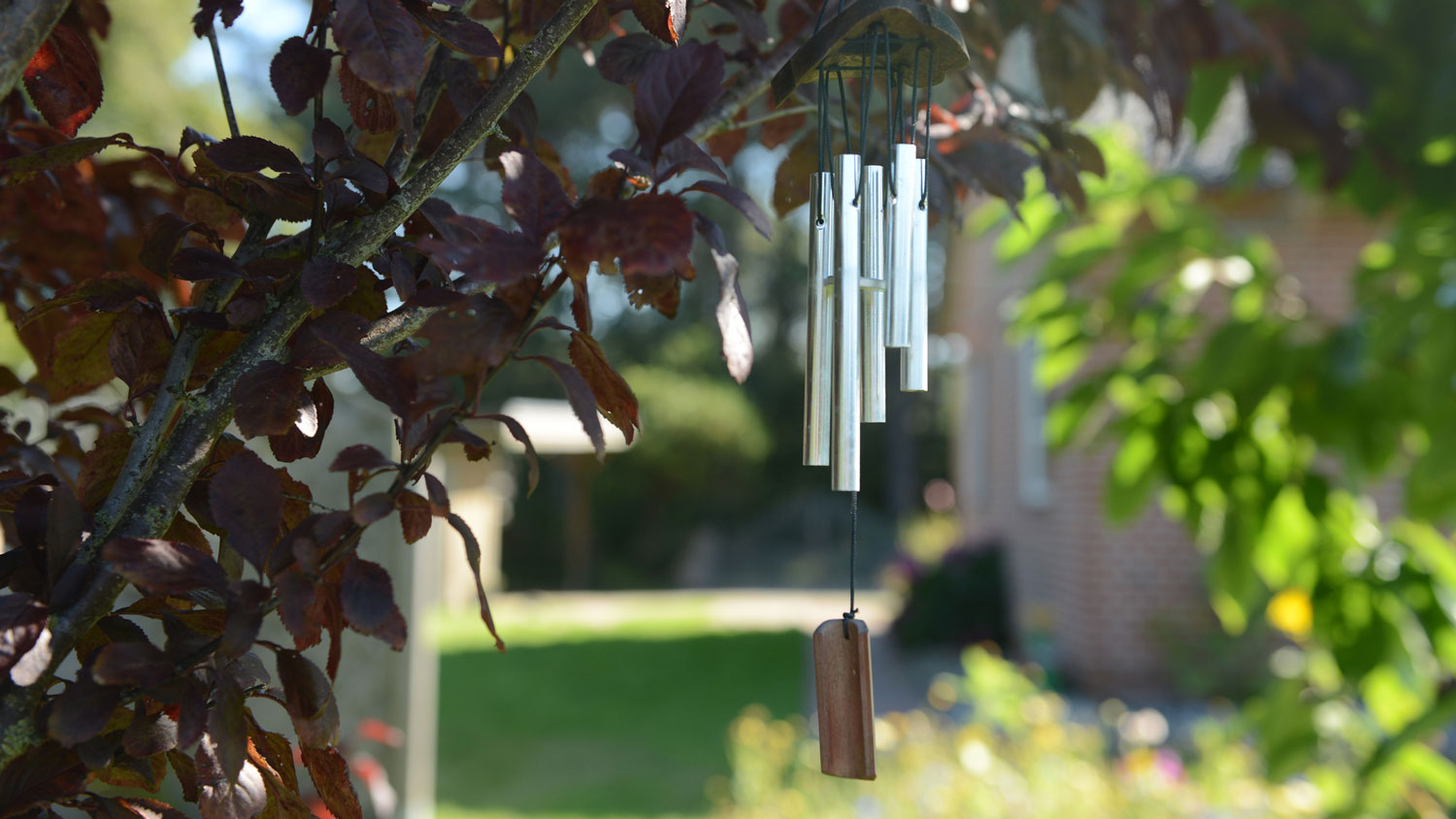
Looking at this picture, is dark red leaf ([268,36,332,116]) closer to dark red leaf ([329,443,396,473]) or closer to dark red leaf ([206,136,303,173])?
dark red leaf ([206,136,303,173])

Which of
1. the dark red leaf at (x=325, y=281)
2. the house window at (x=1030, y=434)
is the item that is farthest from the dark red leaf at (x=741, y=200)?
the house window at (x=1030, y=434)

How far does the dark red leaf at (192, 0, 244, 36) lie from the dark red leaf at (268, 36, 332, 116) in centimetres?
6

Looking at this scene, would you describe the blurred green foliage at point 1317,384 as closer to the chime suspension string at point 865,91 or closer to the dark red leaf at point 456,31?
the chime suspension string at point 865,91

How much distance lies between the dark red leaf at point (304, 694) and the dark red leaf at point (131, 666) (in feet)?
0.22

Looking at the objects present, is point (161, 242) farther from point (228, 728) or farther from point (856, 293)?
point (856, 293)

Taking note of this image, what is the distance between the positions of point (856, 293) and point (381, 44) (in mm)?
356

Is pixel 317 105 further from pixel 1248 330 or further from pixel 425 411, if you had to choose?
pixel 1248 330

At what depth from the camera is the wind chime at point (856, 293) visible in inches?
31.7

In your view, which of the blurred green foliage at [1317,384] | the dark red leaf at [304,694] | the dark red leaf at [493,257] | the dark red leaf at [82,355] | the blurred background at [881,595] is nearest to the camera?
the dark red leaf at [493,257]

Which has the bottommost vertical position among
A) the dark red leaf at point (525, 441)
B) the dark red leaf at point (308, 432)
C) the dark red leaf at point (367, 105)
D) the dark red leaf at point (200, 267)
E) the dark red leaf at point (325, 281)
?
the dark red leaf at point (525, 441)

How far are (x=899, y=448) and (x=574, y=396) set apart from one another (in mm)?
22033

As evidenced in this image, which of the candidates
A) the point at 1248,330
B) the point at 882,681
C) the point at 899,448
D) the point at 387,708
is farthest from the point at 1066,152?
the point at 899,448

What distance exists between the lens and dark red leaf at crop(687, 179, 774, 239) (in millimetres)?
746

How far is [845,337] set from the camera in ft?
2.64
